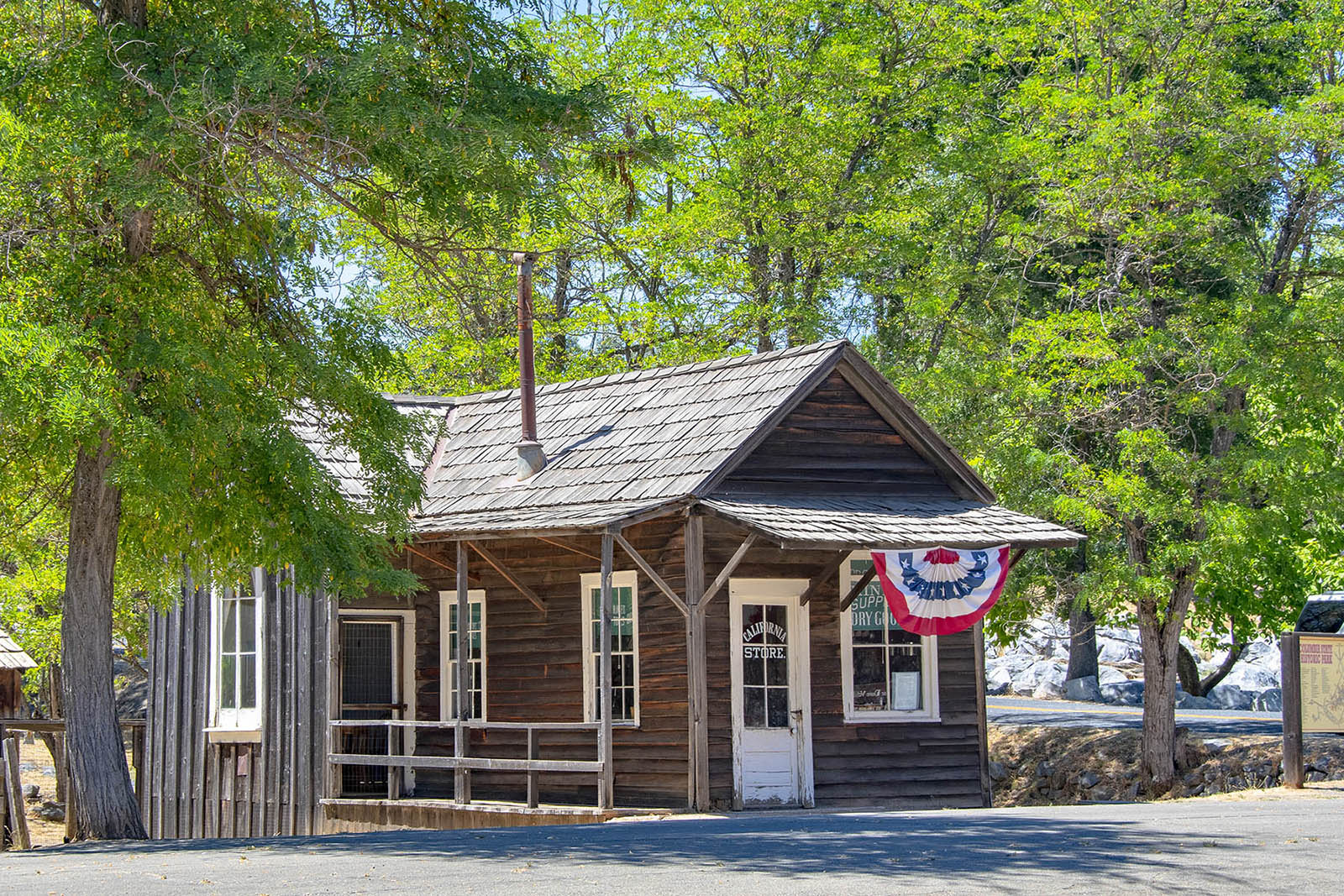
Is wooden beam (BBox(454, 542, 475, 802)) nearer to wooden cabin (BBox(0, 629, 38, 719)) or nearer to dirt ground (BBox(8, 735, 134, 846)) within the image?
dirt ground (BBox(8, 735, 134, 846))

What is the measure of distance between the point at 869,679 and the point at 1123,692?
66.7 feet

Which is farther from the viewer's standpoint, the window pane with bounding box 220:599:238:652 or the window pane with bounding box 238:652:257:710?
the window pane with bounding box 220:599:238:652

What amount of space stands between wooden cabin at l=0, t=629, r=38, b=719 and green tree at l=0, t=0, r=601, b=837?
34.5ft

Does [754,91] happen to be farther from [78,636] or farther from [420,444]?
[78,636]

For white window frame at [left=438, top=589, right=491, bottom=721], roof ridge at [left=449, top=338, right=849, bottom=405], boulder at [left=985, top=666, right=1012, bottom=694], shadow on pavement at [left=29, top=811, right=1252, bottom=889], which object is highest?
roof ridge at [left=449, top=338, right=849, bottom=405]

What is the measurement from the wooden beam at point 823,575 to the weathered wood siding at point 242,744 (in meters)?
5.98

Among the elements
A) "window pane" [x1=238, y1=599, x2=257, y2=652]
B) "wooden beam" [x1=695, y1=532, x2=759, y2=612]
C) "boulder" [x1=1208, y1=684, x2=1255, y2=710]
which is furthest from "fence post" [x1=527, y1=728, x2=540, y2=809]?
"boulder" [x1=1208, y1=684, x2=1255, y2=710]

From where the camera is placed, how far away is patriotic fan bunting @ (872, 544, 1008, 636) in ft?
56.5

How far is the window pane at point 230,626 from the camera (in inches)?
836

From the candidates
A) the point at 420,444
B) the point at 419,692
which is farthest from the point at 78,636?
the point at 419,692

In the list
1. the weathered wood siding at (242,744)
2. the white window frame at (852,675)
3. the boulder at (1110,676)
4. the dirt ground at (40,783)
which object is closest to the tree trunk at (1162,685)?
the white window frame at (852,675)

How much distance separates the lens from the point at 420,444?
15.4 metres

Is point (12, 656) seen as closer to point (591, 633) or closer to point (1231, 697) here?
point (591, 633)

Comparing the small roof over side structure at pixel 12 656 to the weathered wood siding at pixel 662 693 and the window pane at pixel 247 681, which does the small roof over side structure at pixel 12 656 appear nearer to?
the window pane at pixel 247 681
